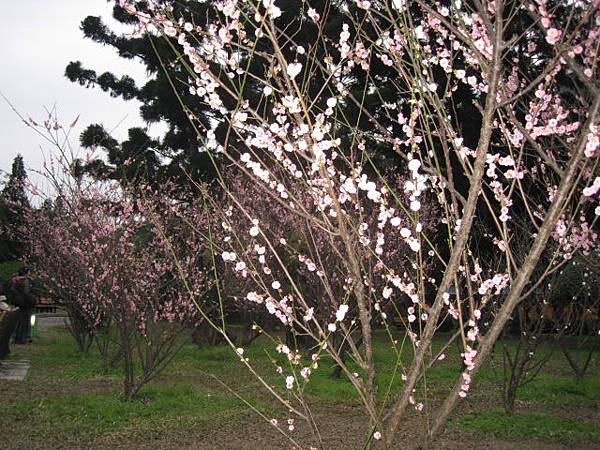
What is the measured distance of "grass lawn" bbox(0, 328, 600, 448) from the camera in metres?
6.07

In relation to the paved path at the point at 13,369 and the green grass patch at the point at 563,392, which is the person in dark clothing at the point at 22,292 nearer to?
the paved path at the point at 13,369

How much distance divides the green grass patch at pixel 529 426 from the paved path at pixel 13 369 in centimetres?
605

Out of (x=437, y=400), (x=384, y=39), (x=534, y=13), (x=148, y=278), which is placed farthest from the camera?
(x=148, y=278)

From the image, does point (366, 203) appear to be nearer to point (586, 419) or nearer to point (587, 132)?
point (586, 419)

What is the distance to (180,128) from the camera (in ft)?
68.6

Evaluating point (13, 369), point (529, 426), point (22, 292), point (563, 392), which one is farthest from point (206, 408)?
point (22, 292)

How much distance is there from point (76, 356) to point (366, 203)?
5943 mm

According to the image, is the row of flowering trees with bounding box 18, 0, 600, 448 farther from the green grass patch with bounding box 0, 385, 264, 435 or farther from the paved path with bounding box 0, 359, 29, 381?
the paved path with bounding box 0, 359, 29, 381

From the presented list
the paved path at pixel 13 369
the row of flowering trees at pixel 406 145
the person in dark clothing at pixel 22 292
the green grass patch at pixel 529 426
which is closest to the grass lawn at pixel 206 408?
the green grass patch at pixel 529 426

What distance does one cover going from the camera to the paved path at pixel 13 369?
9172mm

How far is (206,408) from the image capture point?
284 inches

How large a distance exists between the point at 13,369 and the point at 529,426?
7.45 meters

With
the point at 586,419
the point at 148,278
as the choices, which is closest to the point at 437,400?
the point at 586,419

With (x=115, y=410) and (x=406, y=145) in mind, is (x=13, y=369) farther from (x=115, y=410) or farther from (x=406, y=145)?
(x=406, y=145)
